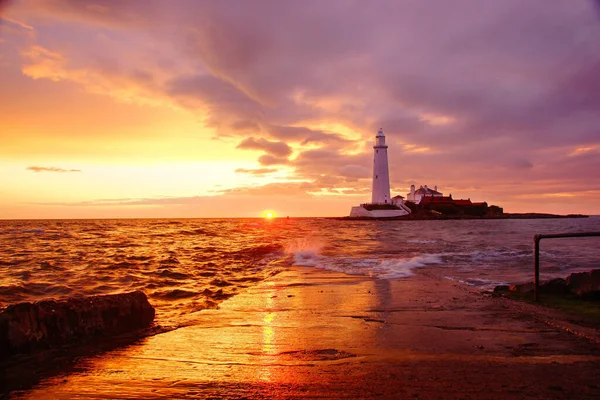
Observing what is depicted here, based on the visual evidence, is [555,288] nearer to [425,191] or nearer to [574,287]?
[574,287]

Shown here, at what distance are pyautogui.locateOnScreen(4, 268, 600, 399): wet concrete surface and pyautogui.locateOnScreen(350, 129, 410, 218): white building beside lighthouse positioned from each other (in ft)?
247

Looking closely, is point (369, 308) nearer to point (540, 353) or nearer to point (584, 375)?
point (540, 353)

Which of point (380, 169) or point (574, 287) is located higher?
point (380, 169)

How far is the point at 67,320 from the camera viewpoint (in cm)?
520

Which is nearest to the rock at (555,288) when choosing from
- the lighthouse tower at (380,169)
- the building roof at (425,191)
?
the lighthouse tower at (380,169)

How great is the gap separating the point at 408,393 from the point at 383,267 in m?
10.5

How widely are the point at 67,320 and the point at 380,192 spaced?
81.7 m

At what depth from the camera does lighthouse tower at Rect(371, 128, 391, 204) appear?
263 ft

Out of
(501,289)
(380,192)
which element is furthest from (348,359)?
(380,192)

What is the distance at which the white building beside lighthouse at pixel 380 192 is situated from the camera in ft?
264

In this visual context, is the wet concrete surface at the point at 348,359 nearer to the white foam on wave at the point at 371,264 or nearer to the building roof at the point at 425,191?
the white foam on wave at the point at 371,264

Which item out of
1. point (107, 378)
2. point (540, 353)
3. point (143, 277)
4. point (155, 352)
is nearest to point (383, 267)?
point (143, 277)

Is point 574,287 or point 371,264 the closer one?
point 574,287

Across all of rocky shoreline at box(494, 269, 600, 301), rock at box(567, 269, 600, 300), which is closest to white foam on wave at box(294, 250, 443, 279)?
rocky shoreline at box(494, 269, 600, 301)
